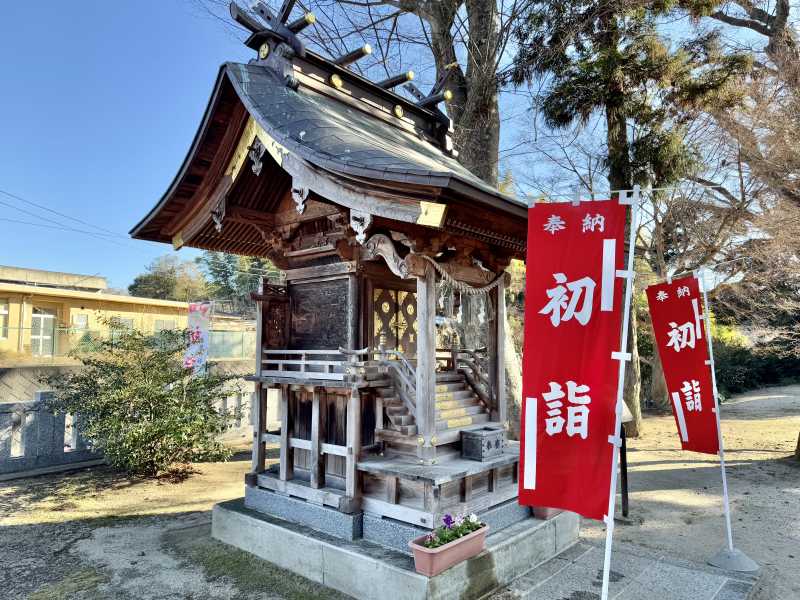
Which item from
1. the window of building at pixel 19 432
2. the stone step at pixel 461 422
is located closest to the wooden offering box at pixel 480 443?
the stone step at pixel 461 422

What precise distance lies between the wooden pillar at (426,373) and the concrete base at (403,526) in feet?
2.26

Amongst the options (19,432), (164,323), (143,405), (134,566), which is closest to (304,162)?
(134,566)

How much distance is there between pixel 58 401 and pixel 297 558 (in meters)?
6.19

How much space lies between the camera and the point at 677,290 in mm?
6207

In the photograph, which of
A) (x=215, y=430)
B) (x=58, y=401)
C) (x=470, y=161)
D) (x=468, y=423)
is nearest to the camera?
(x=468, y=423)

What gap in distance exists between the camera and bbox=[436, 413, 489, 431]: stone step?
542 centimetres

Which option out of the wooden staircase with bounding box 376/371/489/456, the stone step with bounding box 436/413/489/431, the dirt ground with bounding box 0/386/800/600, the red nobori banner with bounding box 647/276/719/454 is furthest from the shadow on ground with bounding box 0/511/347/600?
the red nobori banner with bounding box 647/276/719/454

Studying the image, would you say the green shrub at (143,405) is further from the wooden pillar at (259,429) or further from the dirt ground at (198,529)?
the wooden pillar at (259,429)

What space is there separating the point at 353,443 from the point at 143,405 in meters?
5.52

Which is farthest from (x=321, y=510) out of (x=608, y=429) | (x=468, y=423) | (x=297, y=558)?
(x=608, y=429)

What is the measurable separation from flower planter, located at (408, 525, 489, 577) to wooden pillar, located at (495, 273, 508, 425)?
6.05 ft

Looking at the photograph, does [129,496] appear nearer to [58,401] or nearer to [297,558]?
[58,401]

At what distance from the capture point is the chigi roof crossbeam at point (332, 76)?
6.17 m

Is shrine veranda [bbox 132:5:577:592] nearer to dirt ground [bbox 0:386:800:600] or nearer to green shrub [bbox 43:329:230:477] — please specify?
dirt ground [bbox 0:386:800:600]
